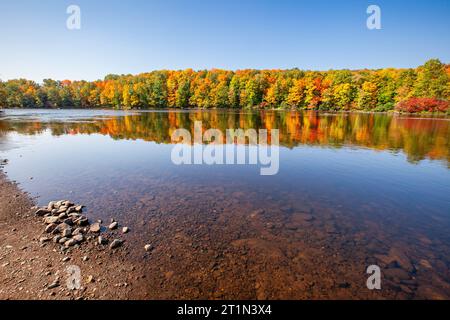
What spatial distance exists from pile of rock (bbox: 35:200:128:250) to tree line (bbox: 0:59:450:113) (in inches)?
2923

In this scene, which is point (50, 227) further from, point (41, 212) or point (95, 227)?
point (41, 212)

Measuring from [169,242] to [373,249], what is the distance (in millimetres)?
5432

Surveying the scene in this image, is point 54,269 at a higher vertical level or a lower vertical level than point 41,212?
lower

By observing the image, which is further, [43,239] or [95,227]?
[95,227]

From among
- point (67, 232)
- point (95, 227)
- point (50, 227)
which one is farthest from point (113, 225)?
point (50, 227)

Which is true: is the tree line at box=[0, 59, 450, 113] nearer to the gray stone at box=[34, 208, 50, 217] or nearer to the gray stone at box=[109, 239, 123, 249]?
the gray stone at box=[109, 239, 123, 249]

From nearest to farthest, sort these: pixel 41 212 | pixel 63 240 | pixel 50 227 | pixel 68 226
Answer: pixel 63 240 < pixel 50 227 < pixel 68 226 < pixel 41 212

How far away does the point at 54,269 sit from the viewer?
5023 mm

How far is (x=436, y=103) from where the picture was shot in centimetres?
5553

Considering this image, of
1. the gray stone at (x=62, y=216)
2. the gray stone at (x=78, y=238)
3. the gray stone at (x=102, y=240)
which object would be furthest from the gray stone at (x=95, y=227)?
the gray stone at (x=62, y=216)

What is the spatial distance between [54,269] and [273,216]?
238 inches

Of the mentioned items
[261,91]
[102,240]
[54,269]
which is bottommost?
[54,269]

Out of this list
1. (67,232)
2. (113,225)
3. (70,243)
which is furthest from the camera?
(113,225)
